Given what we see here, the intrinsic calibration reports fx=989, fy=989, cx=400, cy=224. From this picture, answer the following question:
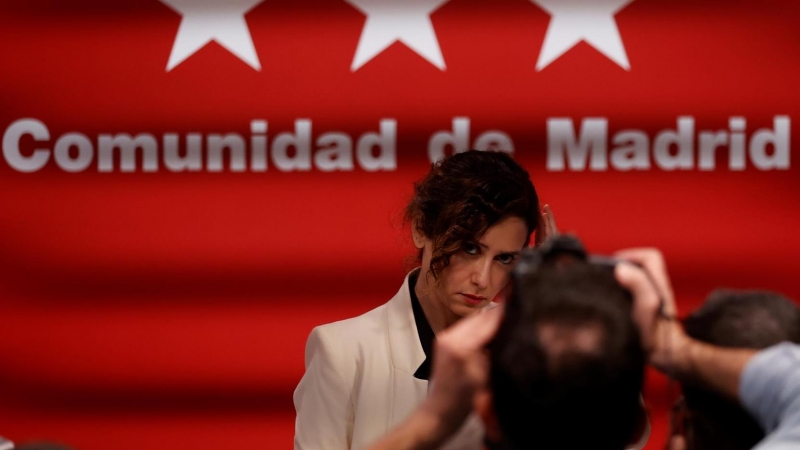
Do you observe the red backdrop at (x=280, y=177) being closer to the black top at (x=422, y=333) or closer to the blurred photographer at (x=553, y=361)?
the black top at (x=422, y=333)

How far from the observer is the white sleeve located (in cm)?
187

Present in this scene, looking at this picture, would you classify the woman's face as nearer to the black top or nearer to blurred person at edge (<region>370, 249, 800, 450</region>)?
the black top

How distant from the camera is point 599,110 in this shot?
2.61 meters

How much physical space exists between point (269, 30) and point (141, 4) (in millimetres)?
361

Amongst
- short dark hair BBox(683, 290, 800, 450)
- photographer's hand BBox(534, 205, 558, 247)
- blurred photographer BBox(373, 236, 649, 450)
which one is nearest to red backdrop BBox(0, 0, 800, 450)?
photographer's hand BBox(534, 205, 558, 247)

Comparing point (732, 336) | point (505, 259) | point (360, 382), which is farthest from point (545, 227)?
point (732, 336)

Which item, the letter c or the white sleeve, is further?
the letter c

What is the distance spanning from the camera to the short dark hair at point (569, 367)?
830 millimetres

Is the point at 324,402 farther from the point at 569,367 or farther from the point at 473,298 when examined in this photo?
the point at 569,367

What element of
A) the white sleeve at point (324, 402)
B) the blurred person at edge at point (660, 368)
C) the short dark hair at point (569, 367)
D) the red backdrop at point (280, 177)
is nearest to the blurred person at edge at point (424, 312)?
the white sleeve at point (324, 402)

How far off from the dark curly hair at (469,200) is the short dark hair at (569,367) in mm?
1067

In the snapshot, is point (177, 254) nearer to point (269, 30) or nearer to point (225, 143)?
→ point (225, 143)

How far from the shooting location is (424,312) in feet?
6.74

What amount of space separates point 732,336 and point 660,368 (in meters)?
0.08
